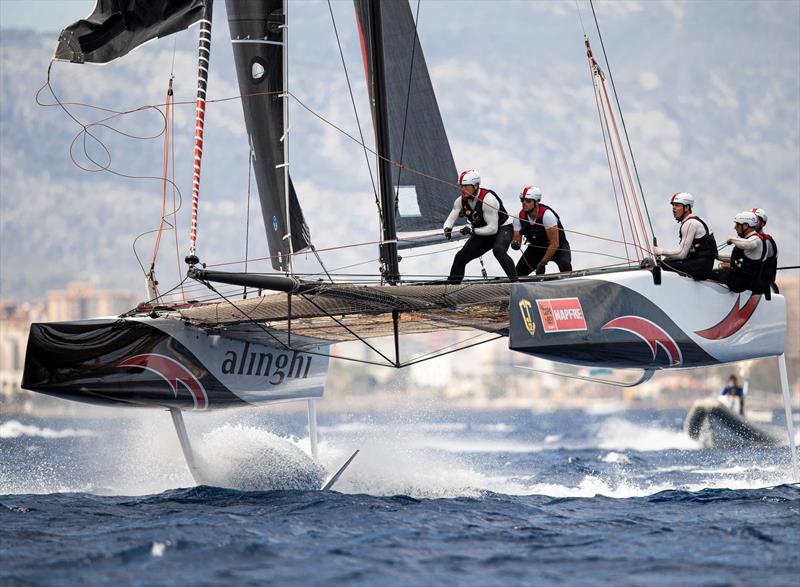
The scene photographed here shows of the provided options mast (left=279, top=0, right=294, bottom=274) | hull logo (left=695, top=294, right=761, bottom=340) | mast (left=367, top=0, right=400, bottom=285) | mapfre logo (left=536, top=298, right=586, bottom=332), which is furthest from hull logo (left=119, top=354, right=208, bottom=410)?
hull logo (left=695, top=294, right=761, bottom=340)

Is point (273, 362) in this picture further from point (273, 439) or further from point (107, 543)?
point (107, 543)

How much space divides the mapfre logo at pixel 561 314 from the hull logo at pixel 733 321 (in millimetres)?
906

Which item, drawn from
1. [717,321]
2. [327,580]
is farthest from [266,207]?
[327,580]

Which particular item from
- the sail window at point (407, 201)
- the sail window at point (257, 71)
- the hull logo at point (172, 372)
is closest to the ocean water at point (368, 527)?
the hull logo at point (172, 372)

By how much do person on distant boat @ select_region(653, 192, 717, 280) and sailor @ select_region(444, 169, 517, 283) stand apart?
100 cm

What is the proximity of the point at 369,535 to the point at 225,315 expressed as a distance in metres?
2.42

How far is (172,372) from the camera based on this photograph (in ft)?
22.9

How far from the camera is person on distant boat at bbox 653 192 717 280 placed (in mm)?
6445

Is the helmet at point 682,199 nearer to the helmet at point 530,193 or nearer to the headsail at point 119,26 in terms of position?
the helmet at point 530,193

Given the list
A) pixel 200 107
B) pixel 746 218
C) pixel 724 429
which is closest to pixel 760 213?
pixel 746 218

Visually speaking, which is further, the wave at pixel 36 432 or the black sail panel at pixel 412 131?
the wave at pixel 36 432

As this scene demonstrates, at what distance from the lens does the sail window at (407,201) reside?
8.14m

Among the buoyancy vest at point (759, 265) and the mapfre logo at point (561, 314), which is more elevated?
the buoyancy vest at point (759, 265)

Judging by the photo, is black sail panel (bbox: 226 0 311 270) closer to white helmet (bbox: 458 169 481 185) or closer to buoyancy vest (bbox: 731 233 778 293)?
white helmet (bbox: 458 169 481 185)
